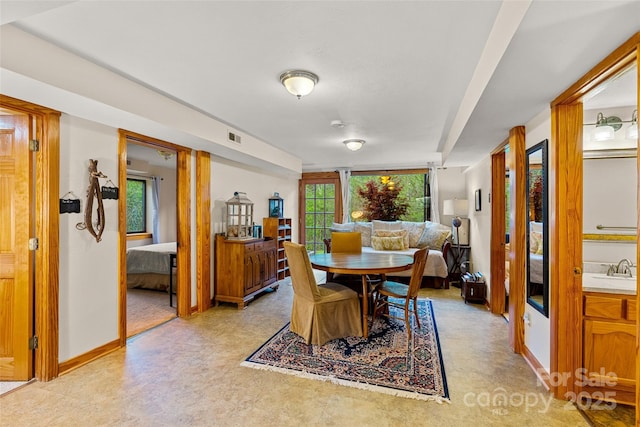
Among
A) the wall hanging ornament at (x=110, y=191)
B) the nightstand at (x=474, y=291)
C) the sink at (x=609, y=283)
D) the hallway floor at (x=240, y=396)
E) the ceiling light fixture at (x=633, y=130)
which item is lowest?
the hallway floor at (x=240, y=396)

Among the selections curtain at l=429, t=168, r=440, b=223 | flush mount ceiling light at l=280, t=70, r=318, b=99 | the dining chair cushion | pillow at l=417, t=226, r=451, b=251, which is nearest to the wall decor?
flush mount ceiling light at l=280, t=70, r=318, b=99

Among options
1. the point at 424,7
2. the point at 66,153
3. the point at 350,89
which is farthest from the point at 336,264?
the point at 66,153

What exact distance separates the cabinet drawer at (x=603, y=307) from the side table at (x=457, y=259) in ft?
11.1

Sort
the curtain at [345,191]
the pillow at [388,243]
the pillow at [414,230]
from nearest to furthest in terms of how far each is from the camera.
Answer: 1. the pillow at [388,243]
2. the pillow at [414,230]
3. the curtain at [345,191]

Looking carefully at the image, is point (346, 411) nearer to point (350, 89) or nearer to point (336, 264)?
point (336, 264)

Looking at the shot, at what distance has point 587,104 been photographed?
2527 mm

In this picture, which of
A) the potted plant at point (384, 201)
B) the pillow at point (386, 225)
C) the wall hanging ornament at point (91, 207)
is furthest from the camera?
the potted plant at point (384, 201)

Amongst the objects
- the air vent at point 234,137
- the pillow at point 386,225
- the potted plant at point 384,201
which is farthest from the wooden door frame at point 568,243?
the potted plant at point 384,201

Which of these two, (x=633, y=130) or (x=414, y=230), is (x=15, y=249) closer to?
(x=633, y=130)

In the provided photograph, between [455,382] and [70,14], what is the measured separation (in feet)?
11.2

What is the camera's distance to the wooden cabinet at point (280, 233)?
5.20 metres

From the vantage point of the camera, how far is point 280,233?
5.81m

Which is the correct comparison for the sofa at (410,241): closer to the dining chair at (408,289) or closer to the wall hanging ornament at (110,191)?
the dining chair at (408,289)

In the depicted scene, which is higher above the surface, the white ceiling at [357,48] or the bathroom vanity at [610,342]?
the white ceiling at [357,48]
